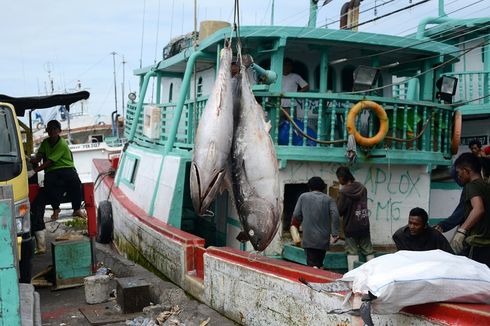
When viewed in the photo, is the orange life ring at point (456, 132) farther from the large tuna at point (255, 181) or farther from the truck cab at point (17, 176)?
the truck cab at point (17, 176)

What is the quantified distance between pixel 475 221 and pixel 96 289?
4475 millimetres

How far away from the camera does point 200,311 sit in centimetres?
585

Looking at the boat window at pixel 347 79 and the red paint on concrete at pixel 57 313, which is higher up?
the boat window at pixel 347 79

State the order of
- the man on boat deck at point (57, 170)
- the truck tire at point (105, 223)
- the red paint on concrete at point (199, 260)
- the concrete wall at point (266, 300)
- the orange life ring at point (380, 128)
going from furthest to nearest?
1. the truck tire at point (105, 223)
2. the man on boat deck at point (57, 170)
3. the orange life ring at point (380, 128)
4. the red paint on concrete at point (199, 260)
5. the concrete wall at point (266, 300)

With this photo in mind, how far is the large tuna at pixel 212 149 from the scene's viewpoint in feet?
12.6

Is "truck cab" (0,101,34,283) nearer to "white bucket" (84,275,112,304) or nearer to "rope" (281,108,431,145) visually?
"white bucket" (84,275,112,304)

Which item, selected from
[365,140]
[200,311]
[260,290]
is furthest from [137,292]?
[365,140]

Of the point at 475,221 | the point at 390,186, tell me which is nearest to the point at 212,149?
the point at 475,221

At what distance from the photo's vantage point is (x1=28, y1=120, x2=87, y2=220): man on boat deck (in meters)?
7.98

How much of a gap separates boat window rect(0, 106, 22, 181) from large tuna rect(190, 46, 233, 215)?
10.1 feet

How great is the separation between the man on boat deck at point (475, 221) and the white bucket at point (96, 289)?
13.6 feet

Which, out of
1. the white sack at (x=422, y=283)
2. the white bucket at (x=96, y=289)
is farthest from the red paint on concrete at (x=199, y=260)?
the white sack at (x=422, y=283)

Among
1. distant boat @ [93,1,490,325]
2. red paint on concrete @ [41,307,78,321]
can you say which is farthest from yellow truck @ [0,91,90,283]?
distant boat @ [93,1,490,325]

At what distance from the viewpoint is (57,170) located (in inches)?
315
